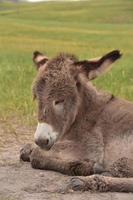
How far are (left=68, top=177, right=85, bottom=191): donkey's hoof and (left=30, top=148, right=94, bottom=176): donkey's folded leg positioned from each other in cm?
58

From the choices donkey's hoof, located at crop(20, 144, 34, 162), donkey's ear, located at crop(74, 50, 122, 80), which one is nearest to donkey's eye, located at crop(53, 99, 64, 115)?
donkey's ear, located at crop(74, 50, 122, 80)

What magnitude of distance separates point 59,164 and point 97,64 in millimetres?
1414

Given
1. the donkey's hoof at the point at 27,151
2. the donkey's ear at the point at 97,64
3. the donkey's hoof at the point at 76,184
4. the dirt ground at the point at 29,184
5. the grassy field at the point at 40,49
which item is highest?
the donkey's ear at the point at 97,64

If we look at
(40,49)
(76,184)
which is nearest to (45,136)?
(76,184)

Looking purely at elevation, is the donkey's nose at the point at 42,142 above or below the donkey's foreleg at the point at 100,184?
above

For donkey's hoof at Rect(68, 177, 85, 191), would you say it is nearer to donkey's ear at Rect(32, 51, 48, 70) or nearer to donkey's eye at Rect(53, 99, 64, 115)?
donkey's eye at Rect(53, 99, 64, 115)

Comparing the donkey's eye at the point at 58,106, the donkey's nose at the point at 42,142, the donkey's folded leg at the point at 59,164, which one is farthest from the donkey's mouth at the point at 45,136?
the donkey's folded leg at the point at 59,164

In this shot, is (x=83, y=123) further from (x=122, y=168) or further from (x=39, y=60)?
(x=39, y=60)

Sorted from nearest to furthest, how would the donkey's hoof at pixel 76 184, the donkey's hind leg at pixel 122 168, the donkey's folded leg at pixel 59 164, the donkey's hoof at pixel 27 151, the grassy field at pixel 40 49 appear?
1. the donkey's hoof at pixel 76 184
2. the donkey's hind leg at pixel 122 168
3. the donkey's folded leg at pixel 59 164
4. the donkey's hoof at pixel 27 151
5. the grassy field at pixel 40 49

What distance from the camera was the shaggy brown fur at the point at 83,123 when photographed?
24.5ft

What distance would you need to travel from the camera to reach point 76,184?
23.9 feet

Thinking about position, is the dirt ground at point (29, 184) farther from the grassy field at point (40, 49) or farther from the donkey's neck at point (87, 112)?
the grassy field at point (40, 49)

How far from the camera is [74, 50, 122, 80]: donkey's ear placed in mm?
7625

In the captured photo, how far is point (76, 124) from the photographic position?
8.10 meters
